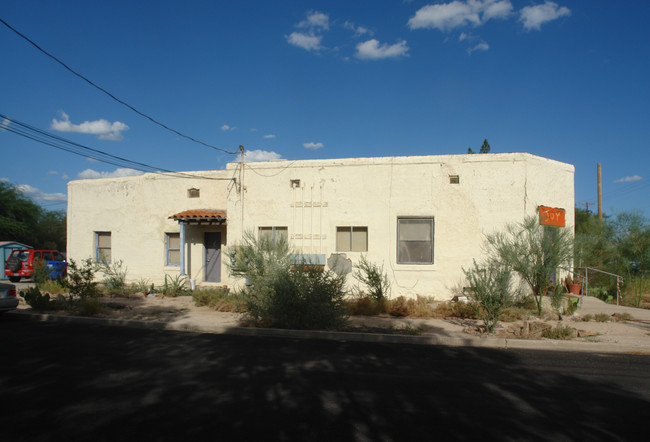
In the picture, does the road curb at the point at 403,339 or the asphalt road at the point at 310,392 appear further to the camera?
the road curb at the point at 403,339

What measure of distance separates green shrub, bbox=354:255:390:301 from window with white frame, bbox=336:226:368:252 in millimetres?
515

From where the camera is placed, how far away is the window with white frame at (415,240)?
14.1 m

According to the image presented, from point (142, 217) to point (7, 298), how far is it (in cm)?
672

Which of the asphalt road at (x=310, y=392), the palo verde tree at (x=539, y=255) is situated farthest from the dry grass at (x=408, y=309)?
the asphalt road at (x=310, y=392)

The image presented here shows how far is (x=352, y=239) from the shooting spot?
571 inches

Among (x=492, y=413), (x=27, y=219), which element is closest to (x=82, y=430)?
(x=492, y=413)

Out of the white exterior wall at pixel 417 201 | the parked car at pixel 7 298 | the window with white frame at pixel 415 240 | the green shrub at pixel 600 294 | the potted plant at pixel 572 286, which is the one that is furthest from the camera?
the green shrub at pixel 600 294

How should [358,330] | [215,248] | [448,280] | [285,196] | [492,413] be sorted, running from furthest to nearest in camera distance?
[215,248]
[285,196]
[448,280]
[358,330]
[492,413]

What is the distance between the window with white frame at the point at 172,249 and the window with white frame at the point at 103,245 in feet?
9.64

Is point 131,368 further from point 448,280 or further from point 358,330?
point 448,280

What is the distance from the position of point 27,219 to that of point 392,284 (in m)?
31.3

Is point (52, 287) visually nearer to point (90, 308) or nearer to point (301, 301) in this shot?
point (90, 308)

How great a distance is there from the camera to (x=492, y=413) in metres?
4.89

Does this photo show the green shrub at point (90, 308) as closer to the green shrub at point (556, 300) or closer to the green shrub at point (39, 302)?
the green shrub at point (39, 302)
